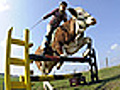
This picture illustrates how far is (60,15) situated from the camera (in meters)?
6.12

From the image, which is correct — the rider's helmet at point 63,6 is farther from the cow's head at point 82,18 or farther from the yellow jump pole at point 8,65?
Answer: the yellow jump pole at point 8,65

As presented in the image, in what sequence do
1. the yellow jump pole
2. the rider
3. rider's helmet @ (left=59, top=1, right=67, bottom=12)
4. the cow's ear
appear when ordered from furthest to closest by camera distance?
the rider
rider's helmet @ (left=59, top=1, right=67, bottom=12)
the cow's ear
the yellow jump pole

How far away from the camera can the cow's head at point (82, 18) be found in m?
4.87

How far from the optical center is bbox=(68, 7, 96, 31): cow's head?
16.0 feet

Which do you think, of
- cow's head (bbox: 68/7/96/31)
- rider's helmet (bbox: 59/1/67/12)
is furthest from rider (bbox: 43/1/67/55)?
cow's head (bbox: 68/7/96/31)

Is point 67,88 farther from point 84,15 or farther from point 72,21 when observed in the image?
point 84,15

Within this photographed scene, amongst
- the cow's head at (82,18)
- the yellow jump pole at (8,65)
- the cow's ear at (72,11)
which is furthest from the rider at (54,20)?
the yellow jump pole at (8,65)

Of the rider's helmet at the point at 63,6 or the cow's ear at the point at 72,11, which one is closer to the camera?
the cow's ear at the point at 72,11

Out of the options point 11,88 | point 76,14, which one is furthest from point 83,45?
point 11,88

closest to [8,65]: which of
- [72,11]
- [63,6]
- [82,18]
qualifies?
[82,18]

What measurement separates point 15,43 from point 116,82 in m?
4.38

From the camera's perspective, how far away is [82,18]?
518 cm

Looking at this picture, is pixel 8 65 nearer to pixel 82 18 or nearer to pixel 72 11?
pixel 82 18

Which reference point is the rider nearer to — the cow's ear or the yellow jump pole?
the cow's ear
